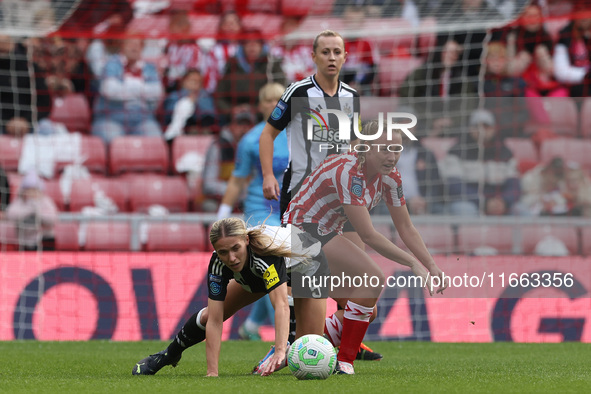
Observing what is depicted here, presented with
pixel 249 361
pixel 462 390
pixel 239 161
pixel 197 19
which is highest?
pixel 197 19

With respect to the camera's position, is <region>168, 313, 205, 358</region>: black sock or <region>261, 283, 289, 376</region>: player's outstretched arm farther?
<region>168, 313, 205, 358</region>: black sock

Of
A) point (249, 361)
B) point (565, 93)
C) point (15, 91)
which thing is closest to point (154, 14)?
point (15, 91)

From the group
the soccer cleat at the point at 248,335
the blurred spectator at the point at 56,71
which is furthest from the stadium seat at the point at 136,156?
the soccer cleat at the point at 248,335

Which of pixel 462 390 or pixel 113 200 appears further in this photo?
pixel 113 200

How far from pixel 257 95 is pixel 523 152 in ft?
11.5

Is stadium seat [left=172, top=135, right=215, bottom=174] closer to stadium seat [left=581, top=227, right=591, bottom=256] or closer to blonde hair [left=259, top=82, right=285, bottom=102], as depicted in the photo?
blonde hair [left=259, top=82, right=285, bottom=102]

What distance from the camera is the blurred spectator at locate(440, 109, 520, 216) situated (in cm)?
958

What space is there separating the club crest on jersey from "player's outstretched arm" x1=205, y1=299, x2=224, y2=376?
995 mm

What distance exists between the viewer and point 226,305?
5465 mm

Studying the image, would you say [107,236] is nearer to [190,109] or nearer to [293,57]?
[190,109]

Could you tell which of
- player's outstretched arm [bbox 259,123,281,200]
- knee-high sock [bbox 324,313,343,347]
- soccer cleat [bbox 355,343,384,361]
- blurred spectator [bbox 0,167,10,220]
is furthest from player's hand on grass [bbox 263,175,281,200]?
blurred spectator [bbox 0,167,10,220]

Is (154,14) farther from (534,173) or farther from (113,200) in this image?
(534,173)

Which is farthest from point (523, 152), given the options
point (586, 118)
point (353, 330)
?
point (353, 330)

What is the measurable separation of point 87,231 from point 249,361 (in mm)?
3743
